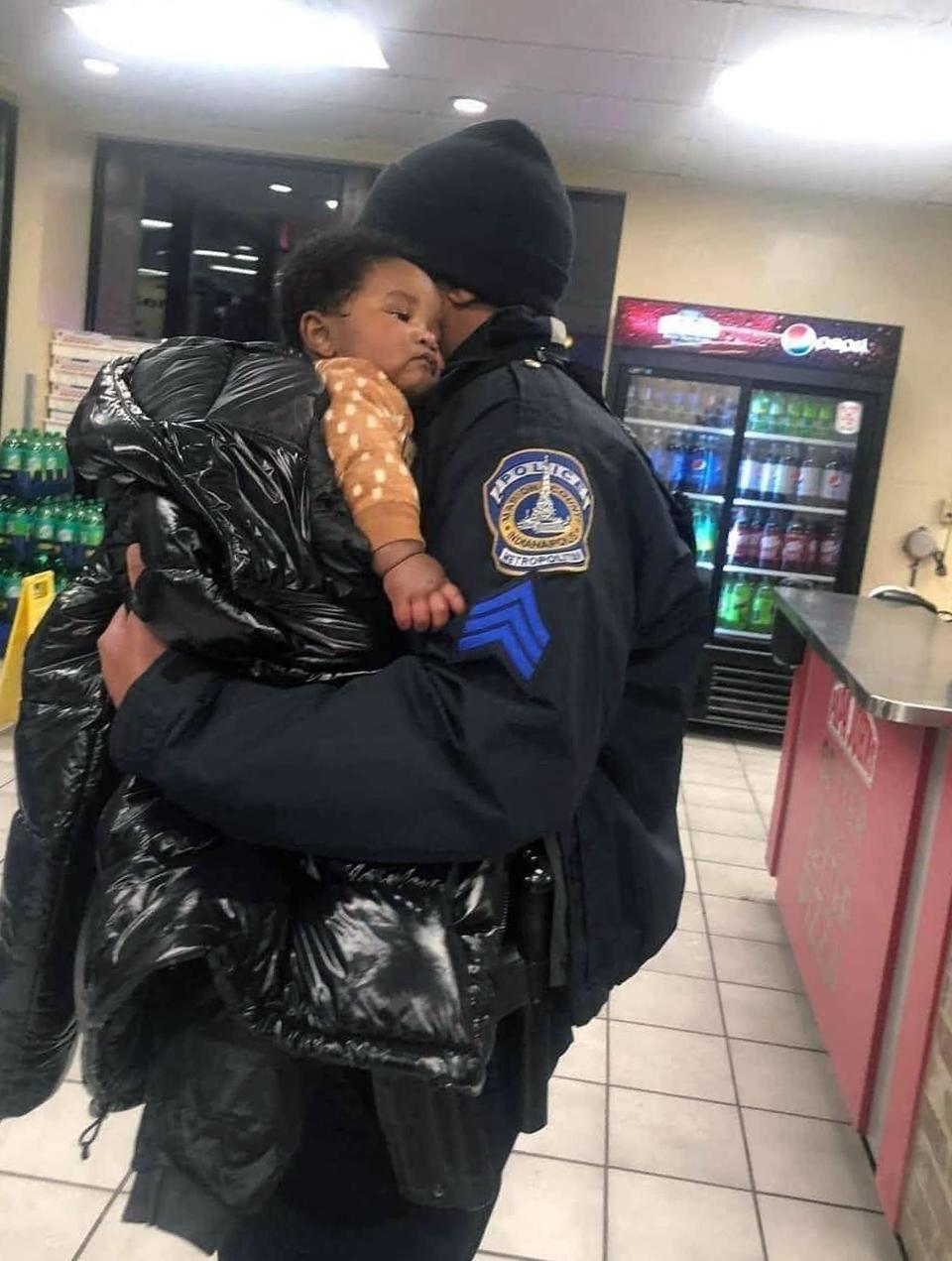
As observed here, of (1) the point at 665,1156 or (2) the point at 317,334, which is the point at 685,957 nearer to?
(1) the point at 665,1156

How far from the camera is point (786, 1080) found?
2.79 m

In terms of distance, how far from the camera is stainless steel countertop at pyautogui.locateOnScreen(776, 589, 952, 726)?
7.33 ft

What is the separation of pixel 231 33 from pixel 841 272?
3.28 m

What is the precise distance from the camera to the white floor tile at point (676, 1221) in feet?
7.03

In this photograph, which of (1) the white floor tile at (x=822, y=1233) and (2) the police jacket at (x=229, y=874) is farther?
(1) the white floor tile at (x=822, y=1233)

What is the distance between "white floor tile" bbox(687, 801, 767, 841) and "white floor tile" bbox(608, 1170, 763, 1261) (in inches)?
89.0

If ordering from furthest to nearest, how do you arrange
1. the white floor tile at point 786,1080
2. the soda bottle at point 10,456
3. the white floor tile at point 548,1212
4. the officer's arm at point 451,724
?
the soda bottle at point 10,456 → the white floor tile at point 786,1080 → the white floor tile at point 548,1212 → the officer's arm at point 451,724

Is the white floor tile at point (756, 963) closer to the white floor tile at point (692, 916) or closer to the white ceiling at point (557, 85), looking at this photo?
the white floor tile at point (692, 916)

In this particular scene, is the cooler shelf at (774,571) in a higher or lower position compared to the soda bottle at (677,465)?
lower

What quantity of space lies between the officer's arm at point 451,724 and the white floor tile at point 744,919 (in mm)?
2950

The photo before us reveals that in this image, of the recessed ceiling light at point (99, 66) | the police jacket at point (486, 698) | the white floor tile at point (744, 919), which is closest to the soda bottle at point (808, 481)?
the white floor tile at point (744, 919)

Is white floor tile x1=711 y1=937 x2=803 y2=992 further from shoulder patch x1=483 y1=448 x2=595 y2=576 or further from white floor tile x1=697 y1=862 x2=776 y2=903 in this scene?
shoulder patch x1=483 y1=448 x2=595 y2=576

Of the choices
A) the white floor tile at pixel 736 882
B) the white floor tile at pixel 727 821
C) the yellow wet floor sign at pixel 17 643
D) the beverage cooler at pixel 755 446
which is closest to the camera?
the white floor tile at pixel 736 882

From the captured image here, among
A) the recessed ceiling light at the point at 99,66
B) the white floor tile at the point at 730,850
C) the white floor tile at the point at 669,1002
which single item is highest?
the recessed ceiling light at the point at 99,66
